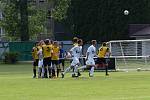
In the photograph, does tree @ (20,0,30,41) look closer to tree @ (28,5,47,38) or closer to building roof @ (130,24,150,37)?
tree @ (28,5,47,38)

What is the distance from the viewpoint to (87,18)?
3157 inches

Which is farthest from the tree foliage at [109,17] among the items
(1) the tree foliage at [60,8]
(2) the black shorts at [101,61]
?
(2) the black shorts at [101,61]

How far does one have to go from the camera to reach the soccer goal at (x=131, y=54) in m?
41.5

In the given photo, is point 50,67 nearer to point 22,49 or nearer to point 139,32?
point 22,49

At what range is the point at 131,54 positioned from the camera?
1721 inches

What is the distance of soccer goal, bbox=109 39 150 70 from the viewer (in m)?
41.5

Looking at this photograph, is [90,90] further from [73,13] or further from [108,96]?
[73,13]

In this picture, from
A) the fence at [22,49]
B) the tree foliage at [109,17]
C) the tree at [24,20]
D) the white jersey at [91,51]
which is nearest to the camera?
the white jersey at [91,51]

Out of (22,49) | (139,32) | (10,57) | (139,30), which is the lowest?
(10,57)

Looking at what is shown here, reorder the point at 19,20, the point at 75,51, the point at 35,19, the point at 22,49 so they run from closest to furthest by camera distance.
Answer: the point at 75,51
the point at 22,49
the point at 19,20
the point at 35,19

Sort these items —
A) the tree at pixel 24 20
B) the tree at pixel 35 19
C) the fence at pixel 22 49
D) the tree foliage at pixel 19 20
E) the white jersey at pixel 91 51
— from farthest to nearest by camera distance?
1. the tree at pixel 35 19
2. the tree foliage at pixel 19 20
3. the tree at pixel 24 20
4. the fence at pixel 22 49
5. the white jersey at pixel 91 51

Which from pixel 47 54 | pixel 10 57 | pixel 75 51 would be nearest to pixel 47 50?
pixel 47 54

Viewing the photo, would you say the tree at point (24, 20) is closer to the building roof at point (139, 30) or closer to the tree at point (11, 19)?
the tree at point (11, 19)

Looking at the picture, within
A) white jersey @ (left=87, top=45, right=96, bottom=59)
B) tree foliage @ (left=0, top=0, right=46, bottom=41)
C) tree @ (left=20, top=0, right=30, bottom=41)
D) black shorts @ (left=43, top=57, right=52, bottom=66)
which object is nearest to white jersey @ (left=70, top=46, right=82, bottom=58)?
white jersey @ (left=87, top=45, right=96, bottom=59)
